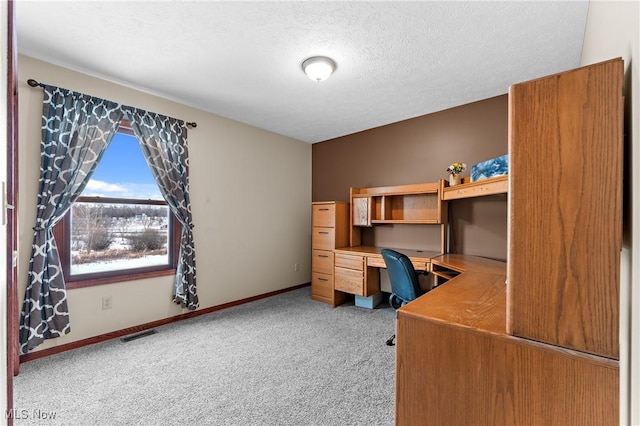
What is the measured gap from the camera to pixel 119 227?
289 cm

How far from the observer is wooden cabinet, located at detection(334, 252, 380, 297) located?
354cm

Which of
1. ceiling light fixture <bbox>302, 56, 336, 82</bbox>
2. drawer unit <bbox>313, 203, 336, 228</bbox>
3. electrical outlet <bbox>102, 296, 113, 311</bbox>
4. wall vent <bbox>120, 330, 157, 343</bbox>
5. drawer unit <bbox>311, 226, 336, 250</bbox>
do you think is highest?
ceiling light fixture <bbox>302, 56, 336, 82</bbox>

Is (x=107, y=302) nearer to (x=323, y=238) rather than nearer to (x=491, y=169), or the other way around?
(x=323, y=238)

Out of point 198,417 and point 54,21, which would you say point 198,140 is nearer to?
point 54,21

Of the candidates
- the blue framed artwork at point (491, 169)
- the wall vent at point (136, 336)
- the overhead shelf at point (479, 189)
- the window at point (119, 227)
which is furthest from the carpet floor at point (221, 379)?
the blue framed artwork at point (491, 169)

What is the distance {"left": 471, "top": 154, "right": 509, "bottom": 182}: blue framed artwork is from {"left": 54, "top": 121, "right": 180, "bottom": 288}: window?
326cm

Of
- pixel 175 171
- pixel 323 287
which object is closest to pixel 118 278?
pixel 175 171

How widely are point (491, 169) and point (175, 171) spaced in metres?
3.21

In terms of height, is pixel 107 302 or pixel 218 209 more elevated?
pixel 218 209

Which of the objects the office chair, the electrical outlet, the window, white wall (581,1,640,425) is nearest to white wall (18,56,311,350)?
the electrical outlet

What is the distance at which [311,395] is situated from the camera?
6.18 feet

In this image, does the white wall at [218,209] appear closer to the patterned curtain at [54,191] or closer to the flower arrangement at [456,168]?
the patterned curtain at [54,191]

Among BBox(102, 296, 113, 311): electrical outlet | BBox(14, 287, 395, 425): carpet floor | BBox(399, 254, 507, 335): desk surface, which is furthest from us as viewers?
BBox(102, 296, 113, 311): electrical outlet

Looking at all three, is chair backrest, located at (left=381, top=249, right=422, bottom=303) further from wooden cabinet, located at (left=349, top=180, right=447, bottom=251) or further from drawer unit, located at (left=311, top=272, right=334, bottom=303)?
drawer unit, located at (left=311, top=272, right=334, bottom=303)
